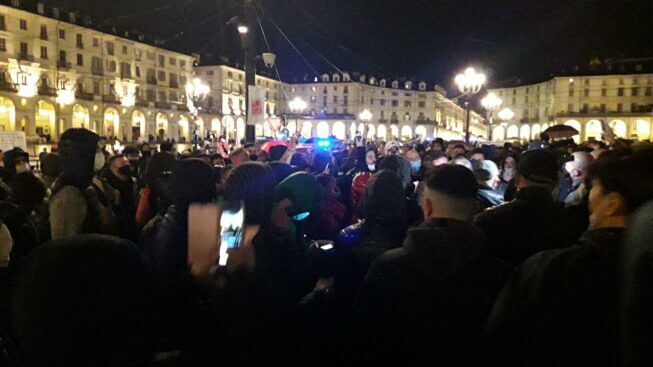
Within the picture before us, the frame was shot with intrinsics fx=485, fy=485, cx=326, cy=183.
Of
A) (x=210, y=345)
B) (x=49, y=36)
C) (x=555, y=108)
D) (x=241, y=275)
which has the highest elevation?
(x=49, y=36)

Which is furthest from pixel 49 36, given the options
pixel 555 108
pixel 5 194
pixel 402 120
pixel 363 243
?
pixel 555 108

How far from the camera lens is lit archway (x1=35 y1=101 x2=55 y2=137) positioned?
6119 centimetres

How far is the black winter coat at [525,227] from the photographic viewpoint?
336 centimetres

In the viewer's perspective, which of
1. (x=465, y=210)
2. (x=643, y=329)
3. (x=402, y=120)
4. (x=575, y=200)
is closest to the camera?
(x=643, y=329)

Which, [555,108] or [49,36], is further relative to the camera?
[555,108]

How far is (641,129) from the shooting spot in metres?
89.4

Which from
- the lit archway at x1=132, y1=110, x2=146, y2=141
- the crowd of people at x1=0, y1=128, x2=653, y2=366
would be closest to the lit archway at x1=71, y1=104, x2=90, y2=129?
the lit archway at x1=132, y1=110, x2=146, y2=141

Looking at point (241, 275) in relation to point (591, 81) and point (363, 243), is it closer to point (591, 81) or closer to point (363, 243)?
point (363, 243)

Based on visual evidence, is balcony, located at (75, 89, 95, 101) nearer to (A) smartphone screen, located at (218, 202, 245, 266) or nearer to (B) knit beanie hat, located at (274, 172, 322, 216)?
(B) knit beanie hat, located at (274, 172, 322, 216)

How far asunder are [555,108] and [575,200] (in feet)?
330

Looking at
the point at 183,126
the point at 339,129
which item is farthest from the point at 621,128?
the point at 183,126

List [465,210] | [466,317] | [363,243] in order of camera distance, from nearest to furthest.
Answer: [466,317] < [465,210] < [363,243]

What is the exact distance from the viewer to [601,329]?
→ 1.61 metres

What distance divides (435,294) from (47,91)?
226 ft
